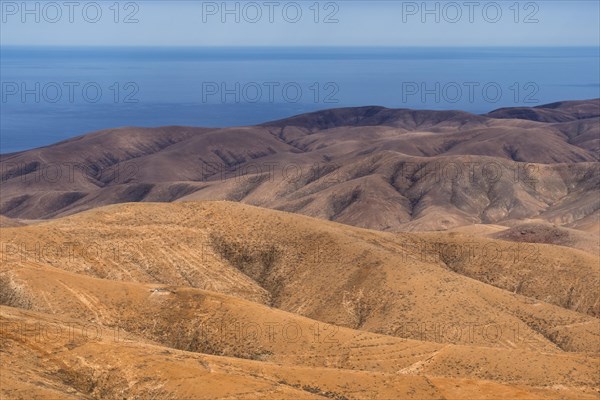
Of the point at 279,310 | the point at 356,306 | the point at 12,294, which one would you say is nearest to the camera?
the point at 12,294

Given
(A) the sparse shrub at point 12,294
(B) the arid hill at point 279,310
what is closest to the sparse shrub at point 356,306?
(B) the arid hill at point 279,310

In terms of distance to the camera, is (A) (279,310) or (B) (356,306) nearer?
(A) (279,310)

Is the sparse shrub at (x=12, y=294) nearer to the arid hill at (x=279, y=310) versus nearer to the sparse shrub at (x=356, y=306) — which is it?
the arid hill at (x=279, y=310)

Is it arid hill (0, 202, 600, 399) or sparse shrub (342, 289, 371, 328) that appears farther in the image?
sparse shrub (342, 289, 371, 328)

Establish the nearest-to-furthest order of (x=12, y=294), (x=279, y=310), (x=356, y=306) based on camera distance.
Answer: (x=12, y=294)
(x=279, y=310)
(x=356, y=306)

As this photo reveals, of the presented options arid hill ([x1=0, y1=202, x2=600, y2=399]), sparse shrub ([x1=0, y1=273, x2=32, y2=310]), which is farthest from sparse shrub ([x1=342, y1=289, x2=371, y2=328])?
sparse shrub ([x1=0, y1=273, x2=32, y2=310])

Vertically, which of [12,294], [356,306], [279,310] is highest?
[12,294]

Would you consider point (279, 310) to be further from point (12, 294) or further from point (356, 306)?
point (12, 294)

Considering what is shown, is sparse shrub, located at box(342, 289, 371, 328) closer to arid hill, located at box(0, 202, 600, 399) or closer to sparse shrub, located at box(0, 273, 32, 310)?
arid hill, located at box(0, 202, 600, 399)

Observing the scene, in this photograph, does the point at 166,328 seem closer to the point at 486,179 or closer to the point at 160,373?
the point at 160,373

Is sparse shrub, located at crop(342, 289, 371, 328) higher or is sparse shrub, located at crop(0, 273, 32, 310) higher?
sparse shrub, located at crop(0, 273, 32, 310)

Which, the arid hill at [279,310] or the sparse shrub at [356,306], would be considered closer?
the arid hill at [279,310]

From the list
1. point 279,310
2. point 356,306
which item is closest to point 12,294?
point 279,310
